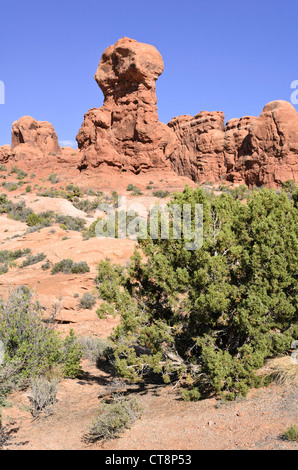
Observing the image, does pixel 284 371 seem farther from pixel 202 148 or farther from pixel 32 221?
pixel 202 148

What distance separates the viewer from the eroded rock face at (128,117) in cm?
3709

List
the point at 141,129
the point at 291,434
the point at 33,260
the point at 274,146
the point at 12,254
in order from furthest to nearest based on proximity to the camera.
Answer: the point at 274,146, the point at 141,129, the point at 12,254, the point at 33,260, the point at 291,434

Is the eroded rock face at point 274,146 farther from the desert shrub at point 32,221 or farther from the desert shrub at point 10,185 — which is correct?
the desert shrub at point 10,185

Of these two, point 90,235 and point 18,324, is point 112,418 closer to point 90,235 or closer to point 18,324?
point 18,324

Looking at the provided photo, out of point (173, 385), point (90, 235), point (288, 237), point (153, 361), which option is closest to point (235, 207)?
point (288, 237)

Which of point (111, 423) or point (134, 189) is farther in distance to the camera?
point (134, 189)

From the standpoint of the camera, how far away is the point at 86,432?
5.30 metres

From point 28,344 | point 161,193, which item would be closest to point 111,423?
point 28,344

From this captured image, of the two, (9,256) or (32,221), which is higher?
(32,221)

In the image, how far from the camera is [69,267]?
14617 mm

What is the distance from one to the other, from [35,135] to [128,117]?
80.3 ft

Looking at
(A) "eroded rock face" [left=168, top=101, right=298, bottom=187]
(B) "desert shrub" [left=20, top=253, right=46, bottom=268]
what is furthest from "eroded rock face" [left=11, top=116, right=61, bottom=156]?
(B) "desert shrub" [left=20, top=253, right=46, bottom=268]

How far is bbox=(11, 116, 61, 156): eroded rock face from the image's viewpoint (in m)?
54.8

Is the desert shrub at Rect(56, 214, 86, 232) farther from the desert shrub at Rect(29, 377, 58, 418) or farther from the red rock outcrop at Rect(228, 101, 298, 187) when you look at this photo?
the red rock outcrop at Rect(228, 101, 298, 187)
